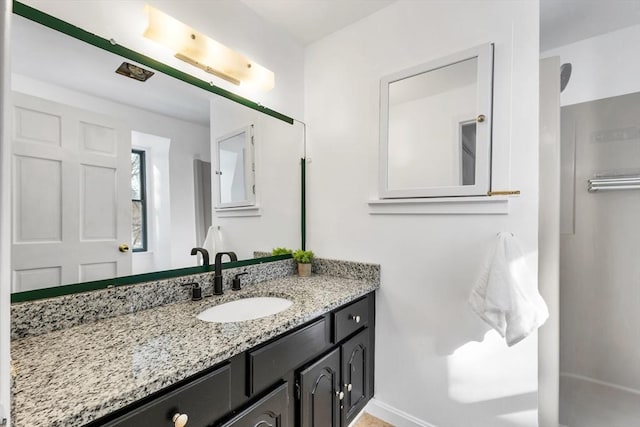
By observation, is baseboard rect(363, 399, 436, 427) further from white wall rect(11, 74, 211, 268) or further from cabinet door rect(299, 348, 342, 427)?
white wall rect(11, 74, 211, 268)

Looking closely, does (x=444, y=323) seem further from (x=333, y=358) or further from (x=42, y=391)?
(x=42, y=391)

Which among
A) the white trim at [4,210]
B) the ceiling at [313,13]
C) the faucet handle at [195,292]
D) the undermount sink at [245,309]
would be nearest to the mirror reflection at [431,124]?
the ceiling at [313,13]

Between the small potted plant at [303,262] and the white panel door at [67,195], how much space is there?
36.6 inches

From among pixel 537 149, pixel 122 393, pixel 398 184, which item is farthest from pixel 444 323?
pixel 122 393

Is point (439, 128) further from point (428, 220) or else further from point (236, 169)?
point (236, 169)

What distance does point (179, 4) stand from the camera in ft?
4.32

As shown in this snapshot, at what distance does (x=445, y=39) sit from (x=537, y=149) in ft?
2.35

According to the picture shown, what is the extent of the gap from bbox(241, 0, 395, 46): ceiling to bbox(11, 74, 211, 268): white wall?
0.83 m

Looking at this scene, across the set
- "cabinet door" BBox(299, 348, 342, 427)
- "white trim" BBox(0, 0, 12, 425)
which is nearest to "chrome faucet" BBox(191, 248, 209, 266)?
"cabinet door" BBox(299, 348, 342, 427)

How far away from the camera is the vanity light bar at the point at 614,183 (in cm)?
148

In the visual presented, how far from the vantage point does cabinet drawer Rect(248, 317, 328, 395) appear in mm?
927

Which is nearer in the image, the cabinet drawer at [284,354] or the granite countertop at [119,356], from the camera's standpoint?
the granite countertop at [119,356]

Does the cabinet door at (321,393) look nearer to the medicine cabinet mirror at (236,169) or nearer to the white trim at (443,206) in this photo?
the white trim at (443,206)

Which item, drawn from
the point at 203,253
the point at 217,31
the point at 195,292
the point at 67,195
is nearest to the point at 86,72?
the point at 67,195
